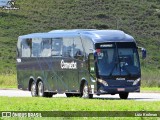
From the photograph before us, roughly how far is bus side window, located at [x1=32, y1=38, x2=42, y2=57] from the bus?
105mm

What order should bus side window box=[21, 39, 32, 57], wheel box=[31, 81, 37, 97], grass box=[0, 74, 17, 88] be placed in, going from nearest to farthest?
wheel box=[31, 81, 37, 97] < bus side window box=[21, 39, 32, 57] < grass box=[0, 74, 17, 88]

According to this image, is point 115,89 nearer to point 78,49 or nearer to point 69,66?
point 78,49

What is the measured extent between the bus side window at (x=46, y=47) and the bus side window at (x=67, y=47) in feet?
4.54

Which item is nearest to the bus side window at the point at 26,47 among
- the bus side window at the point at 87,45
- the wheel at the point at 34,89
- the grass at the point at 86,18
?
the wheel at the point at 34,89

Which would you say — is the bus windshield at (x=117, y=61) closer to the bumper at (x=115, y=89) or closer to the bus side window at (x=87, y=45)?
the bus side window at (x=87, y=45)

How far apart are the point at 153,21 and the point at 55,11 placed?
1290 centimetres

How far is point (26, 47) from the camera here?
1570 inches

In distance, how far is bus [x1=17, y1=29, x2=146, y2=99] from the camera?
34.0 metres

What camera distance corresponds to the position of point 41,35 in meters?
38.5

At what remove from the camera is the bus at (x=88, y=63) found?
112 ft

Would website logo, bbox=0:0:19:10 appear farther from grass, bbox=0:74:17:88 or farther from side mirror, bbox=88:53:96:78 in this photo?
side mirror, bbox=88:53:96:78

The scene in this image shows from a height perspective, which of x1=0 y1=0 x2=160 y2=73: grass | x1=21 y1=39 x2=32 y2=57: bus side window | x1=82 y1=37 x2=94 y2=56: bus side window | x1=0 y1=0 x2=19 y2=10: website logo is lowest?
x1=0 y1=0 x2=160 y2=73: grass

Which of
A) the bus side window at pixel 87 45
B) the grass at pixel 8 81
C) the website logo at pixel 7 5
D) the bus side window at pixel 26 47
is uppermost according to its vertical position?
the bus side window at pixel 87 45

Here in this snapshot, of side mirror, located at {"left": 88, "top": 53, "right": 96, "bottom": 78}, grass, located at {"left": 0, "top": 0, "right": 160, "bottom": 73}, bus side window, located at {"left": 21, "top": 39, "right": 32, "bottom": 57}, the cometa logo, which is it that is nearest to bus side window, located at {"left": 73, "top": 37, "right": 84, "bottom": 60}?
the cometa logo
